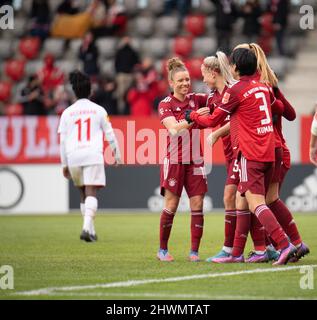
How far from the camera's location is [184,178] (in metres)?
10.7

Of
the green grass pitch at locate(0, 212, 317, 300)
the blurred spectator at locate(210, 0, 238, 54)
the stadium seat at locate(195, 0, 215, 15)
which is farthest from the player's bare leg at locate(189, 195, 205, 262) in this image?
the stadium seat at locate(195, 0, 215, 15)

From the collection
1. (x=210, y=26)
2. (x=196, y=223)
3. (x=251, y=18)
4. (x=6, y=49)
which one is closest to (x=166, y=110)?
(x=196, y=223)

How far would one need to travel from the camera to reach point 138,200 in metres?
19.5

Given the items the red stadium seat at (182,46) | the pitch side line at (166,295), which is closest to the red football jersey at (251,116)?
the pitch side line at (166,295)

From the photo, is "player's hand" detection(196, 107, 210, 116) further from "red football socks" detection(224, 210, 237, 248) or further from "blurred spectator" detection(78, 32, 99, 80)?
"blurred spectator" detection(78, 32, 99, 80)

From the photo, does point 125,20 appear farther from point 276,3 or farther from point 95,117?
point 95,117

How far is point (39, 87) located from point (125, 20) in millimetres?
3999

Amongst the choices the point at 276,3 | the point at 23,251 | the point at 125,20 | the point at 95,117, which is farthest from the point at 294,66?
the point at 23,251

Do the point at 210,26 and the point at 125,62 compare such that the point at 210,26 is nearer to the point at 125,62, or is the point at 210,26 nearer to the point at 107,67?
the point at 107,67

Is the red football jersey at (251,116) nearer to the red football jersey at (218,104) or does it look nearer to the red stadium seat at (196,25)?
the red football jersey at (218,104)

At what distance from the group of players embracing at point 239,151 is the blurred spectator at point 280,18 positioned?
41.7ft

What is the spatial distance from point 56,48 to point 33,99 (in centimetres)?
361

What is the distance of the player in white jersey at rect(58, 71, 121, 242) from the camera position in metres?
13.2
